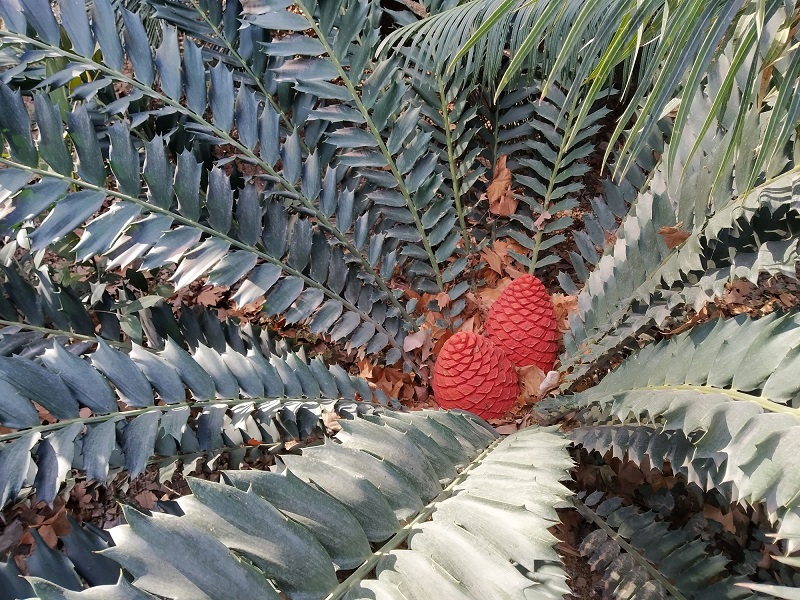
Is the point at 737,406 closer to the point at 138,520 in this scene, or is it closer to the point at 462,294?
the point at 138,520

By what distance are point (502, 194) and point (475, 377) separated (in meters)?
0.56

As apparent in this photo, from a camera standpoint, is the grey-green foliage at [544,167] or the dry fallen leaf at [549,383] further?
the grey-green foliage at [544,167]

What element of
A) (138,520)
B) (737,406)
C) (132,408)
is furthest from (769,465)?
(132,408)

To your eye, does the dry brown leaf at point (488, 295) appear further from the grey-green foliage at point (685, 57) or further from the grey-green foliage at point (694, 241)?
the grey-green foliage at point (685, 57)

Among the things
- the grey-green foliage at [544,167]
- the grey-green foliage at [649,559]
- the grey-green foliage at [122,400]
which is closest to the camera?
the grey-green foliage at [122,400]

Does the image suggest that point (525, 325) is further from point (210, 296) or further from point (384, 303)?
point (210, 296)

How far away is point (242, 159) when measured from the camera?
115 cm

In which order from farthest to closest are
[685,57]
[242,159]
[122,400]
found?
1. [242,159]
2. [122,400]
3. [685,57]

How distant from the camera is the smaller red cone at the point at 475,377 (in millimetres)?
1028

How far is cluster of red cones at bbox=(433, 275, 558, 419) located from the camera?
1.04 meters

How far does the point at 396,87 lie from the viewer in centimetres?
112

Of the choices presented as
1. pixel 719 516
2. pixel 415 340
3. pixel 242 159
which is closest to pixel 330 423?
pixel 415 340

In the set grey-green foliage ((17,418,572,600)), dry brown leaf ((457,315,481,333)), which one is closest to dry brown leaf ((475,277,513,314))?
dry brown leaf ((457,315,481,333))

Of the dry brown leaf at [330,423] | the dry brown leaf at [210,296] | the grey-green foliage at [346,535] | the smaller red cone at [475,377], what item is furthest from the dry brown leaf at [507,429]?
the dry brown leaf at [210,296]
